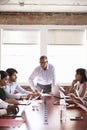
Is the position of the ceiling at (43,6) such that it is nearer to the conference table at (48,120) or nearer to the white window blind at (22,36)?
the white window blind at (22,36)

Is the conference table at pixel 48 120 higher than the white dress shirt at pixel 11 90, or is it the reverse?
the white dress shirt at pixel 11 90

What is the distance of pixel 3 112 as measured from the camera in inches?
118

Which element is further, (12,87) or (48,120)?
(12,87)

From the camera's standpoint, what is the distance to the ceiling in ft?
20.1

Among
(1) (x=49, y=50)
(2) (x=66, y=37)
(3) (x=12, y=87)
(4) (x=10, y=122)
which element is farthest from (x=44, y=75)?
(4) (x=10, y=122)

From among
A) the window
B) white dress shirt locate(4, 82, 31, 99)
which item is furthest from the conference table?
the window

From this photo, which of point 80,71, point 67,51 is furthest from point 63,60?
point 80,71

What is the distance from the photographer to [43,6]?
6730 mm

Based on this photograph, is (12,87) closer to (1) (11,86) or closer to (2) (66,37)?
(1) (11,86)

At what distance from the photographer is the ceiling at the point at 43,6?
6.14 meters

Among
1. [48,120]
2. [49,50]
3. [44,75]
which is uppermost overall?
[49,50]

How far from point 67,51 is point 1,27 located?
1.81m

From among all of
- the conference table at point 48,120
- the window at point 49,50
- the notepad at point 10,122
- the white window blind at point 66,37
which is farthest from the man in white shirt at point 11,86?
the white window blind at point 66,37

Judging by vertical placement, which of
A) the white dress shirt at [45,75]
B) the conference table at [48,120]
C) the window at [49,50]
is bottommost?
the conference table at [48,120]
